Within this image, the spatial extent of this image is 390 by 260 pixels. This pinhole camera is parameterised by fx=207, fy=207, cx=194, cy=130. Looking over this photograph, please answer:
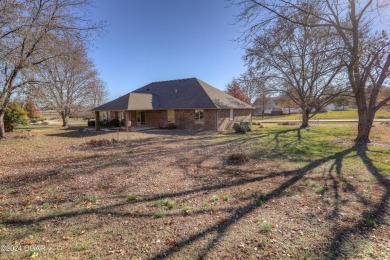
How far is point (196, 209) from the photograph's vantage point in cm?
462

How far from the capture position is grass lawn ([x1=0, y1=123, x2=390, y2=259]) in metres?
3.31

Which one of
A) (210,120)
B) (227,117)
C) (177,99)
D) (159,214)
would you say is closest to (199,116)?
(210,120)

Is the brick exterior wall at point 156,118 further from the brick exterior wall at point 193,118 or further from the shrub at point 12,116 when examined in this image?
the shrub at point 12,116

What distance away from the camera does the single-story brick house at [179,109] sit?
2127cm

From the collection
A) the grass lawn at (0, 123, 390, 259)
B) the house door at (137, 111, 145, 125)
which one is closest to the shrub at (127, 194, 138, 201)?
the grass lawn at (0, 123, 390, 259)

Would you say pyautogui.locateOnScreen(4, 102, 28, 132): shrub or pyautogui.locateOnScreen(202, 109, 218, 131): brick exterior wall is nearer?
pyautogui.locateOnScreen(202, 109, 218, 131): brick exterior wall

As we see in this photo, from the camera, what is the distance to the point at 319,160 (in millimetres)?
8828

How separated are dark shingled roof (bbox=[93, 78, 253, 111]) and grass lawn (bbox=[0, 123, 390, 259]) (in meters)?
13.6

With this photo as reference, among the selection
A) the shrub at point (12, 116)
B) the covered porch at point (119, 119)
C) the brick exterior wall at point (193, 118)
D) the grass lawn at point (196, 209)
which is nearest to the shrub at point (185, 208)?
the grass lawn at point (196, 209)

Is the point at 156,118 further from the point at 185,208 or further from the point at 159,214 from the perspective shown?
the point at 159,214

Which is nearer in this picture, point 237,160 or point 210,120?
point 237,160

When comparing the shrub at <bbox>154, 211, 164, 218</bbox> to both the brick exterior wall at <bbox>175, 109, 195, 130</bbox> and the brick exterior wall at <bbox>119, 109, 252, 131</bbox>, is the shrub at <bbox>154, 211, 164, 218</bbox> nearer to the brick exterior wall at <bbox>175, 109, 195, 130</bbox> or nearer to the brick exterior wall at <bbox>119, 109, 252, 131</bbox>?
the brick exterior wall at <bbox>119, 109, 252, 131</bbox>

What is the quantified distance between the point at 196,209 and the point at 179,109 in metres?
18.4

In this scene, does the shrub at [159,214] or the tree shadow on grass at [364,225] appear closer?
the tree shadow on grass at [364,225]
